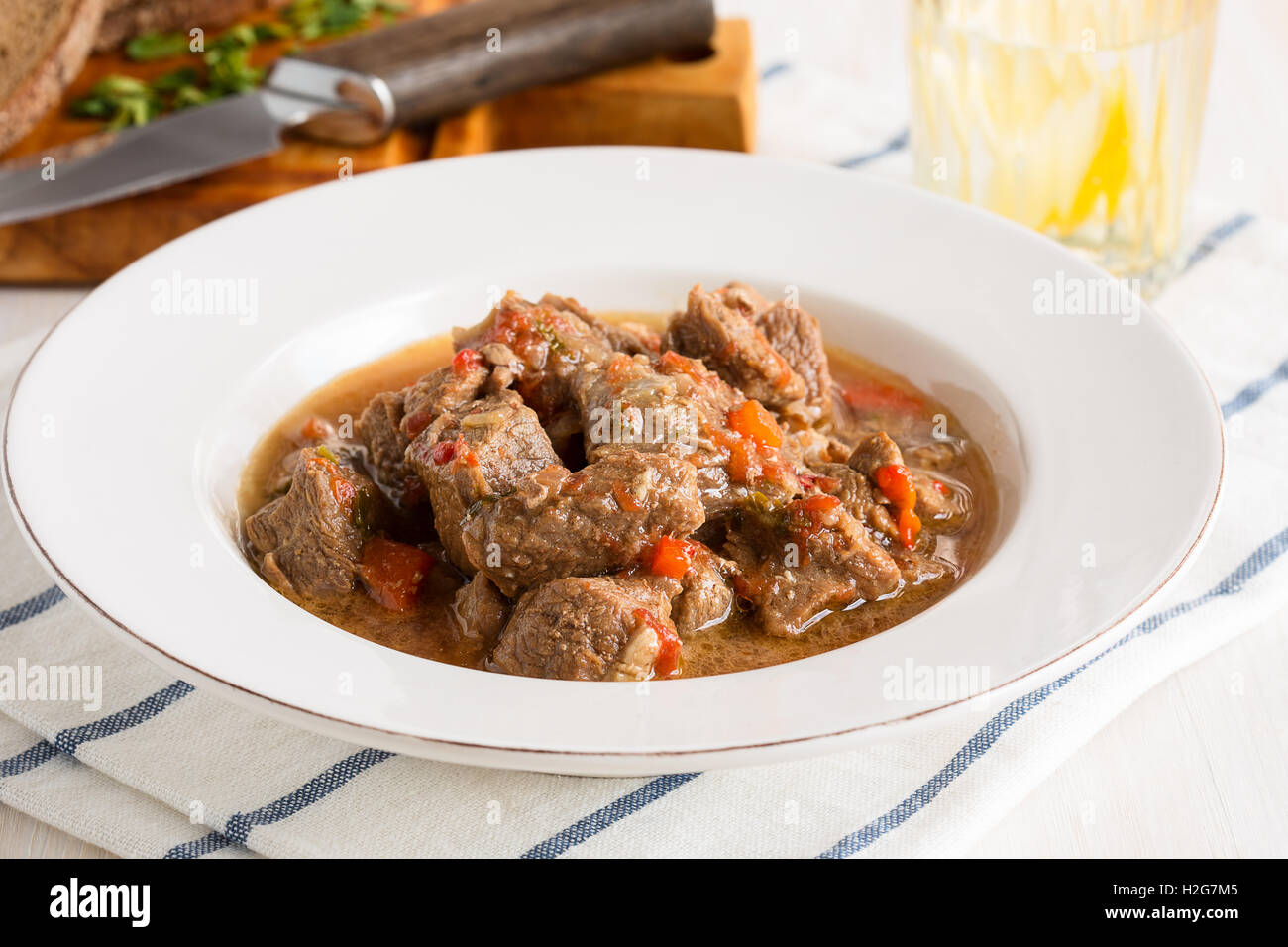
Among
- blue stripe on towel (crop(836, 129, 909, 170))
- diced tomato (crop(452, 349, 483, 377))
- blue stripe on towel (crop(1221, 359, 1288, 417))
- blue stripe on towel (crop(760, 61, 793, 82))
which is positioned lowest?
blue stripe on towel (crop(1221, 359, 1288, 417))

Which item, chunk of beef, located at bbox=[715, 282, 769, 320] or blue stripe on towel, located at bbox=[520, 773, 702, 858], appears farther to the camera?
chunk of beef, located at bbox=[715, 282, 769, 320]

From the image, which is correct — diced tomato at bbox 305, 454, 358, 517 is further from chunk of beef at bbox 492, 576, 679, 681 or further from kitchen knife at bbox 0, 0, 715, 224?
kitchen knife at bbox 0, 0, 715, 224

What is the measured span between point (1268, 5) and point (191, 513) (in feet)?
24.8

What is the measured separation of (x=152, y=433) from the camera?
4.06 m

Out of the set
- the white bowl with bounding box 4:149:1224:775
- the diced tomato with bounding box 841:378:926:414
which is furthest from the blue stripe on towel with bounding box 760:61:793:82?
the diced tomato with bounding box 841:378:926:414

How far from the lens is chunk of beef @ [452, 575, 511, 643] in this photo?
3.74 m

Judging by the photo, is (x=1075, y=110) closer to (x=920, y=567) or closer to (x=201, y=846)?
(x=920, y=567)

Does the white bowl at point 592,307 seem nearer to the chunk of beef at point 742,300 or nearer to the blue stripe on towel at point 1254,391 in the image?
the chunk of beef at point 742,300

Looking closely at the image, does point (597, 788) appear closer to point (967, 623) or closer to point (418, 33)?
point (967, 623)

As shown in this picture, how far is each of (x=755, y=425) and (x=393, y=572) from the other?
1.18 metres

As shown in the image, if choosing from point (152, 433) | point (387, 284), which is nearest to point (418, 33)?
point (387, 284)

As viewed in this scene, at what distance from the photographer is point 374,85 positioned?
5.90 meters

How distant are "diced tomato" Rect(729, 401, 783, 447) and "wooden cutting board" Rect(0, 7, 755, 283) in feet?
9.10

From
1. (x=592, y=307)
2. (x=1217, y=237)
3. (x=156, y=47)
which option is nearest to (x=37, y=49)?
(x=156, y=47)
